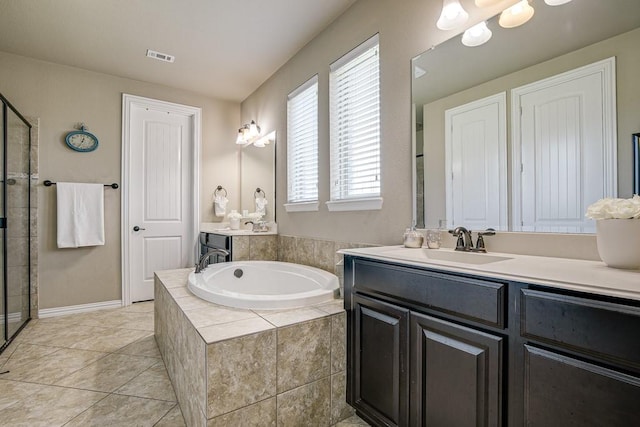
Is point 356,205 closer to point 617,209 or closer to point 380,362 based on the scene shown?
point 380,362

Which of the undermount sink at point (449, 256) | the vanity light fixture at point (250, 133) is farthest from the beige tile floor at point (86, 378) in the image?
the vanity light fixture at point (250, 133)

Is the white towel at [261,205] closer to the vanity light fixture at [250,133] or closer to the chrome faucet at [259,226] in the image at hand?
the chrome faucet at [259,226]

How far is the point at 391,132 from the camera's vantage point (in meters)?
2.02

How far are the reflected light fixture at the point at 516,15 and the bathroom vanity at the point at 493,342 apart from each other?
1.05 meters

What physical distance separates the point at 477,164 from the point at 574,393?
1.03m

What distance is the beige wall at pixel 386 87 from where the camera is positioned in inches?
73.2

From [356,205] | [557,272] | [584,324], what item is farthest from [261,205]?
[584,324]

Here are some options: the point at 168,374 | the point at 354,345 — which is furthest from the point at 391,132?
the point at 168,374

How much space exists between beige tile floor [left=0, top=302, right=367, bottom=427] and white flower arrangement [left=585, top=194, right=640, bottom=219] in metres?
1.39

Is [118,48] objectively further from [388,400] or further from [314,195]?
[388,400]

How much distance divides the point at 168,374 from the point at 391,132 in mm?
2126

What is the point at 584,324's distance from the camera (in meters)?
0.82

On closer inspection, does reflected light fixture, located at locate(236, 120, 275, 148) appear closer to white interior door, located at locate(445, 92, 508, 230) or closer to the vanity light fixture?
the vanity light fixture

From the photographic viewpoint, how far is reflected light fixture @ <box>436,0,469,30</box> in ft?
4.92
